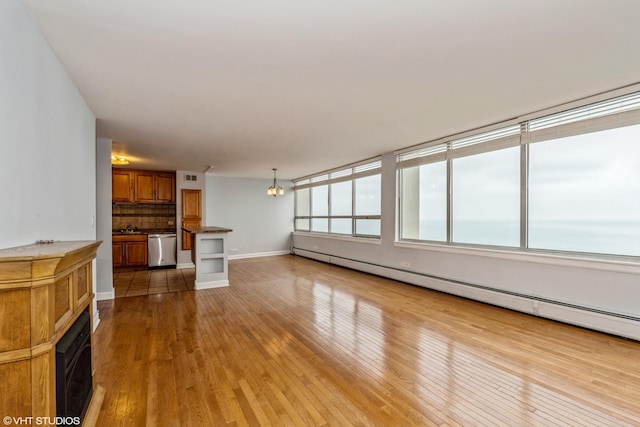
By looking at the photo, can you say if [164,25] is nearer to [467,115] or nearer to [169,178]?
[467,115]

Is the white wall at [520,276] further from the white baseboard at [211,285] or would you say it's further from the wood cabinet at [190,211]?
the wood cabinet at [190,211]

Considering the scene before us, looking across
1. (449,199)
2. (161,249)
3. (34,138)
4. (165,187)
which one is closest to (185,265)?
(161,249)

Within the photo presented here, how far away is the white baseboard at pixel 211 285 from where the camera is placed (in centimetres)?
540

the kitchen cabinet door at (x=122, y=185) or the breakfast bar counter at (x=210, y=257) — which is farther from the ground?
the kitchen cabinet door at (x=122, y=185)

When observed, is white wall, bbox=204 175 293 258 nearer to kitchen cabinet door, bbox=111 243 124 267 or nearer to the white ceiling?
kitchen cabinet door, bbox=111 243 124 267

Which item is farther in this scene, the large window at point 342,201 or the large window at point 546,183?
the large window at point 342,201

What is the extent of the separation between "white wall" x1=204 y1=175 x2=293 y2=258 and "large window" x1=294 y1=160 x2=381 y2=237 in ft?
1.79

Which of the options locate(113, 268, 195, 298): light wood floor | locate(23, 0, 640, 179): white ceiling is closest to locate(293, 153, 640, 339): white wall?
locate(23, 0, 640, 179): white ceiling

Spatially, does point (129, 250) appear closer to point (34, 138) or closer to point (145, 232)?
point (145, 232)

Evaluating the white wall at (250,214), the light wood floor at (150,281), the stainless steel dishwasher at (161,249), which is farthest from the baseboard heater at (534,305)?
the stainless steel dishwasher at (161,249)

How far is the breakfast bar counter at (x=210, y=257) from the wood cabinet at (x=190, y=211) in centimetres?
238

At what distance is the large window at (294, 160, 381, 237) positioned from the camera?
6777 millimetres

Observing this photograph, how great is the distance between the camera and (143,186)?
7.68 meters

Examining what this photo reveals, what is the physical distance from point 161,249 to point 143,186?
1732mm
